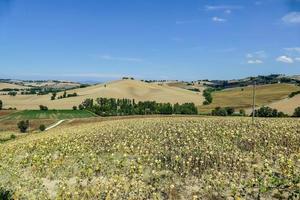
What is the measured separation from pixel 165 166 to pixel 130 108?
12256cm

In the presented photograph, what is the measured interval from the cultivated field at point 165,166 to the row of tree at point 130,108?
9213 cm

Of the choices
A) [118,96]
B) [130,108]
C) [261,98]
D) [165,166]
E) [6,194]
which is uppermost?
[261,98]

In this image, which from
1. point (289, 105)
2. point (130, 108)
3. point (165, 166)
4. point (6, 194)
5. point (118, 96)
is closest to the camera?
point (6, 194)

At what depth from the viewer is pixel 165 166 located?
2156 cm

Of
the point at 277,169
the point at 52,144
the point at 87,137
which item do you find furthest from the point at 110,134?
the point at 277,169

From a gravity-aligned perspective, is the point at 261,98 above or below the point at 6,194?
above

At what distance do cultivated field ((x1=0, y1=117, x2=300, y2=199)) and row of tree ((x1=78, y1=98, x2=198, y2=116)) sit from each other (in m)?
92.1

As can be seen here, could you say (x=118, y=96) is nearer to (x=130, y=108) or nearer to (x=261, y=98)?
(x=130, y=108)

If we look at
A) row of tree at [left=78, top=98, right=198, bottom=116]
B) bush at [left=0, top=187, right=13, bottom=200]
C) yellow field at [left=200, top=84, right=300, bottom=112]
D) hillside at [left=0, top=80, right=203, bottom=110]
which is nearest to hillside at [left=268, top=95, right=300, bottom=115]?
yellow field at [left=200, top=84, right=300, bottom=112]

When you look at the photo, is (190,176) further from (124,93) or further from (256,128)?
(124,93)

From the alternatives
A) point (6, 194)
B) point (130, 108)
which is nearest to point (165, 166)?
point (6, 194)

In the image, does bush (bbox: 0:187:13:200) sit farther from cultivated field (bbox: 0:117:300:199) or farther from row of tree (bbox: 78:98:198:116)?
row of tree (bbox: 78:98:198:116)

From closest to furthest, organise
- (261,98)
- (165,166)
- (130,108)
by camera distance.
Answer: (165,166)
(130,108)
(261,98)

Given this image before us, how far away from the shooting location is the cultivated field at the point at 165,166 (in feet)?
55.8
